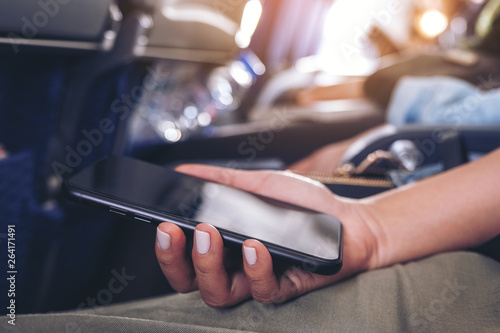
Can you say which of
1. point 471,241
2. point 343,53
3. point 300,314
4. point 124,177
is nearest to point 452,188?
point 471,241

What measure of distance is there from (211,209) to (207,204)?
0.04 ft

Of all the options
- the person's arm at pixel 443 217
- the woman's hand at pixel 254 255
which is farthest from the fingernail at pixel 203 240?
the person's arm at pixel 443 217

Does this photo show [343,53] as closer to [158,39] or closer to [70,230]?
[158,39]

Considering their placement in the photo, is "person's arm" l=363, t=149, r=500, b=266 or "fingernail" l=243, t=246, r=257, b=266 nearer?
"fingernail" l=243, t=246, r=257, b=266

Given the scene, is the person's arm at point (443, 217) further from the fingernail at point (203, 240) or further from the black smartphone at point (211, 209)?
the fingernail at point (203, 240)

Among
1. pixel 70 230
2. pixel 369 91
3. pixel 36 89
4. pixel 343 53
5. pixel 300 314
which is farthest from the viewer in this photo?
pixel 343 53

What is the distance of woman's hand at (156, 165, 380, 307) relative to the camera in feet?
→ 1.21

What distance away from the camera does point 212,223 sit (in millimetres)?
403

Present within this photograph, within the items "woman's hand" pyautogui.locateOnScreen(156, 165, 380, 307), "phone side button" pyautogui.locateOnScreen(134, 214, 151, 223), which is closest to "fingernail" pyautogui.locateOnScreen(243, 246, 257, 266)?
"woman's hand" pyautogui.locateOnScreen(156, 165, 380, 307)

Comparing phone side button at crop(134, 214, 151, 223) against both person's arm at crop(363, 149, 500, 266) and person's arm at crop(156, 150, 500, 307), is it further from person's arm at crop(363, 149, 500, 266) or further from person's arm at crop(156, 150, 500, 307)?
person's arm at crop(363, 149, 500, 266)

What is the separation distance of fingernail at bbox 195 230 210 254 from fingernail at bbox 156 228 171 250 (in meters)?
0.03

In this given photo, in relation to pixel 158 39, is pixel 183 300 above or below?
below

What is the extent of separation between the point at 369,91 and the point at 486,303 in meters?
0.99

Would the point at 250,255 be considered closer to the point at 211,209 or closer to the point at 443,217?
the point at 211,209
